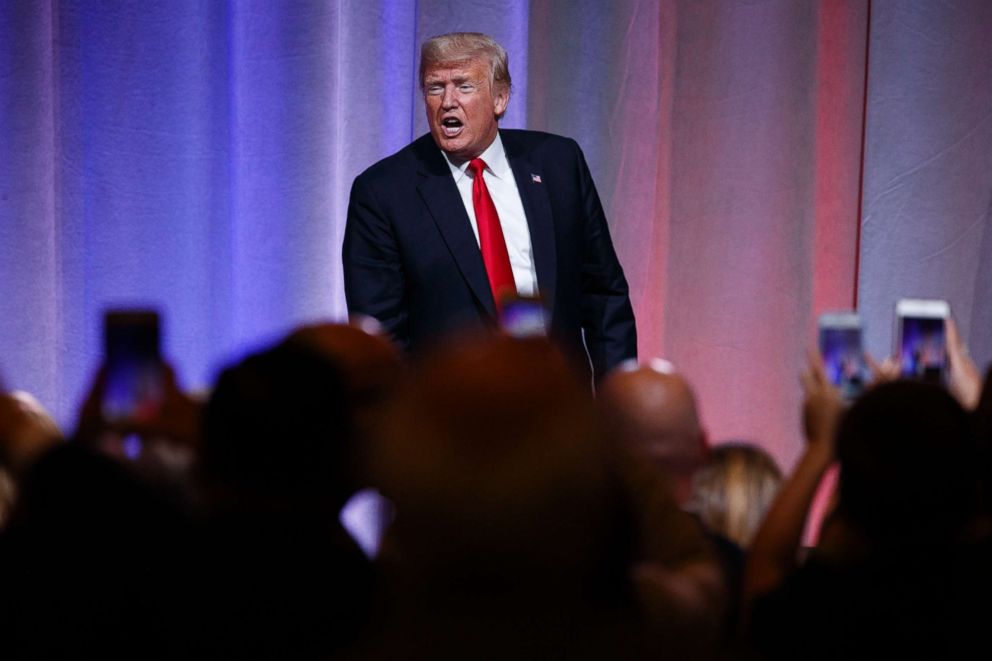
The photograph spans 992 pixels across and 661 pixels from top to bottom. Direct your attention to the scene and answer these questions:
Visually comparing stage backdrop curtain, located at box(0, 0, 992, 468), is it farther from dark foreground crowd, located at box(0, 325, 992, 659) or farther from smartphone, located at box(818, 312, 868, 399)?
dark foreground crowd, located at box(0, 325, 992, 659)

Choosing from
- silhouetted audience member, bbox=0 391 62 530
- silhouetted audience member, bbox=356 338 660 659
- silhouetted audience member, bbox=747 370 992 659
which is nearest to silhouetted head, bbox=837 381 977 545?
silhouetted audience member, bbox=747 370 992 659

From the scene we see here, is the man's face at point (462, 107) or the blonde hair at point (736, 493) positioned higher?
the man's face at point (462, 107)

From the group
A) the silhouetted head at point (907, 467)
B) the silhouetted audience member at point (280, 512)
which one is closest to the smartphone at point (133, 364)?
the silhouetted audience member at point (280, 512)

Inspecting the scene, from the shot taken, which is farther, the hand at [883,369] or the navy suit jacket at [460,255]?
the navy suit jacket at [460,255]

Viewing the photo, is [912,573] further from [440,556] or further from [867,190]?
[867,190]

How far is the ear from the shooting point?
2809 mm

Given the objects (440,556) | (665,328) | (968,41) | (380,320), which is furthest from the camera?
(665,328)

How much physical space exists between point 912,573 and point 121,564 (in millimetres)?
587

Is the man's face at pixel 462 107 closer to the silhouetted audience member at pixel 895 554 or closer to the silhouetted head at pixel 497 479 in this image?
the silhouetted audience member at pixel 895 554

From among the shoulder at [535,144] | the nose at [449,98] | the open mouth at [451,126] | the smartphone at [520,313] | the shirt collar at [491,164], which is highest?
the nose at [449,98]

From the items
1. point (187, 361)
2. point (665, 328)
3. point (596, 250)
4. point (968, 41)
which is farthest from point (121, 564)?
point (968, 41)

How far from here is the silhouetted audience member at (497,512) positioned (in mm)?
737

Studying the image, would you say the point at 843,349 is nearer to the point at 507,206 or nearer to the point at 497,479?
the point at 497,479

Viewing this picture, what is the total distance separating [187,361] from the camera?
3361mm
